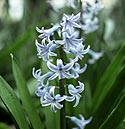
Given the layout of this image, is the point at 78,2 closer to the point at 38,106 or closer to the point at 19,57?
the point at 38,106

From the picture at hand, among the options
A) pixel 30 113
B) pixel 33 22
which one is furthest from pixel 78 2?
pixel 33 22

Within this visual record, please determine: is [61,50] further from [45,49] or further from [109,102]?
[109,102]

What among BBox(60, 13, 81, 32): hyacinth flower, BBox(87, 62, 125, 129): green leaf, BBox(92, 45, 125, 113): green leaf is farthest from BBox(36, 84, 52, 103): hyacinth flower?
BBox(92, 45, 125, 113): green leaf

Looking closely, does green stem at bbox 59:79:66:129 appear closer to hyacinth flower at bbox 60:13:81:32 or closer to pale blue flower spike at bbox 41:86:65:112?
pale blue flower spike at bbox 41:86:65:112

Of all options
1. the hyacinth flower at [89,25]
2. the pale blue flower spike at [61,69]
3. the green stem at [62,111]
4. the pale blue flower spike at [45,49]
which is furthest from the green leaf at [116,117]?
the hyacinth flower at [89,25]

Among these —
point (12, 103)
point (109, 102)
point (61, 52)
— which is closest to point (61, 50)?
point (61, 52)

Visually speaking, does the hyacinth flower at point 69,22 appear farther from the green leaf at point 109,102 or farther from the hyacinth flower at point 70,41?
the green leaf at point 109,102

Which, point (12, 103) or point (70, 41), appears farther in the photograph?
point (12, 103)

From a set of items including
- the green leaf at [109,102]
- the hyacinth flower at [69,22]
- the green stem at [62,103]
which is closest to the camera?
the hyacinth flower at [69,22]
